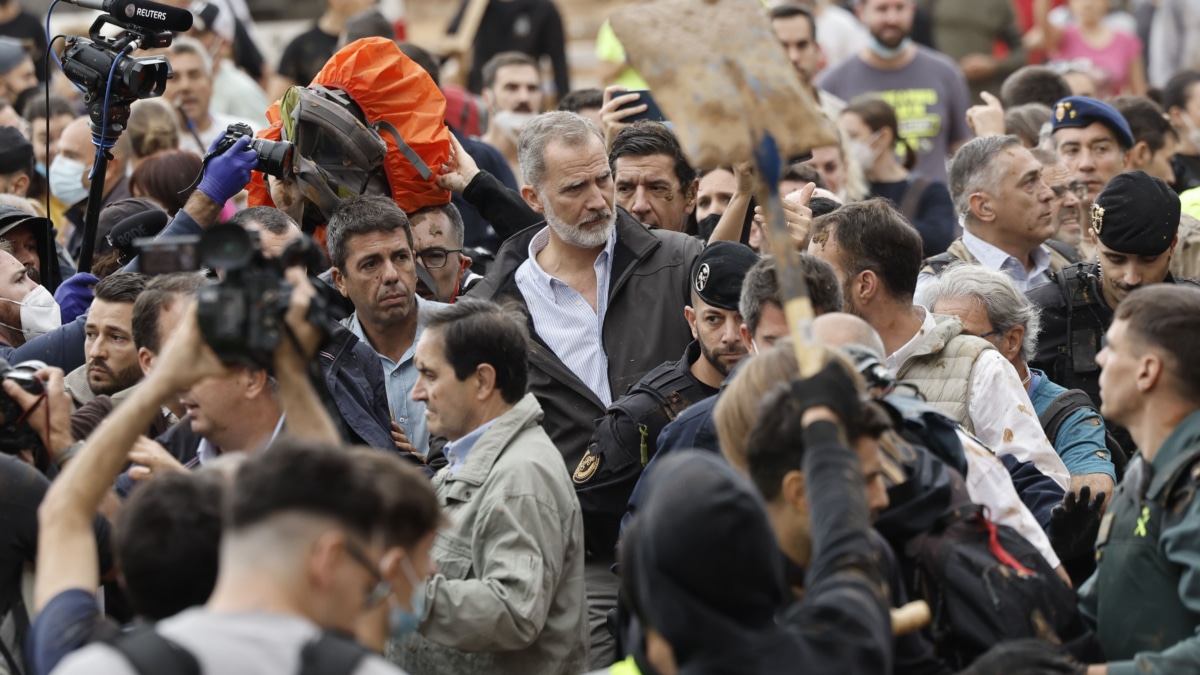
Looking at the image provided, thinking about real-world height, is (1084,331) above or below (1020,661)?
below

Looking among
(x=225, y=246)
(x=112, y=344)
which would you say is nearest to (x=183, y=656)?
(x=225, y=246)

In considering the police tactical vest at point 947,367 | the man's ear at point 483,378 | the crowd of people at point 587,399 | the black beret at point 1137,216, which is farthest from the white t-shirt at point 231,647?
the black beret at point 1137,216

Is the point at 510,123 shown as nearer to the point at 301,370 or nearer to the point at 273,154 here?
the point at 273,154

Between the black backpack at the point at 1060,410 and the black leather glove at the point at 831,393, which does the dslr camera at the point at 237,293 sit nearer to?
the black leather glove at the point at 831,393

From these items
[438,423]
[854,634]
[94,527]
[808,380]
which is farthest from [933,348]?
[94,527]

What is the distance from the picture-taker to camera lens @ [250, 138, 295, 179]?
229 inches

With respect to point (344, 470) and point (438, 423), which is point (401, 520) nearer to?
point (344, 470)

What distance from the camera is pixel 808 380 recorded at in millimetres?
3252

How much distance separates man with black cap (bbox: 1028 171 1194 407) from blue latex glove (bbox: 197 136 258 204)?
3.22 metres

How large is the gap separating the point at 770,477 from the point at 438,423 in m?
1.53

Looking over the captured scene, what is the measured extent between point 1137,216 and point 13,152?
5.29 meters

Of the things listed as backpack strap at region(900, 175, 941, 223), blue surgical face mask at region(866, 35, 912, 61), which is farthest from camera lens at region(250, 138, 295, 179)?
blue surgical face mask at region(866, 35, 912, 61)

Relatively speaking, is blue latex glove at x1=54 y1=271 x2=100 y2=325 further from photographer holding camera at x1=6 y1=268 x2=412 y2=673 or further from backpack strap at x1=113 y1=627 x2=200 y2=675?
backpack strap at x1=113 y1=627 x2=200 y2=675

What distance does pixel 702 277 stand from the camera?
5.32 meters
